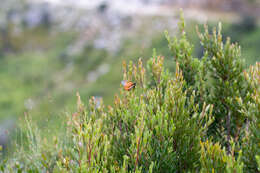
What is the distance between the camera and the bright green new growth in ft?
16.3

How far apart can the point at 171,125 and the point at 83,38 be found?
113m

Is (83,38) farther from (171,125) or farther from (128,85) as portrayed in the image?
(171,125)

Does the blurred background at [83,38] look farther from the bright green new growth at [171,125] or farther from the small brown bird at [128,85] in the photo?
the small brown bird at [128,85]

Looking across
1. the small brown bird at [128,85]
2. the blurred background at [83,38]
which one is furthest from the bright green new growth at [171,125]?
the blurred background at [83,38]

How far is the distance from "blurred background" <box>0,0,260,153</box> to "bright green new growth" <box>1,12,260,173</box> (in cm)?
5336

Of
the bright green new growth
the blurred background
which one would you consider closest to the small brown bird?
the bright green new growth

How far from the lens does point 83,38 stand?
113m

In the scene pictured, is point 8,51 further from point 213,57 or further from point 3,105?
point 213,57

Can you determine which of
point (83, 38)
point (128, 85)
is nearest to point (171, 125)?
point (128, 85)

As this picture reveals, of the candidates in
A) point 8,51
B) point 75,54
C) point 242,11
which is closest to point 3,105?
point 75,54

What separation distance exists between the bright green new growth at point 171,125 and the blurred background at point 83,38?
53356mm

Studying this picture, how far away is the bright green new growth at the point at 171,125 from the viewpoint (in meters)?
4.97

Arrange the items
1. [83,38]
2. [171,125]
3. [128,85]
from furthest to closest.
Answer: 1. [83,38]
2. [128,85]
3. [171,125]

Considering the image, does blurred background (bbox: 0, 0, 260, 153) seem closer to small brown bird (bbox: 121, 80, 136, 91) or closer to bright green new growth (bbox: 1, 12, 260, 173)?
bright green new growth (bbox: 1, 12, 260, 173)
